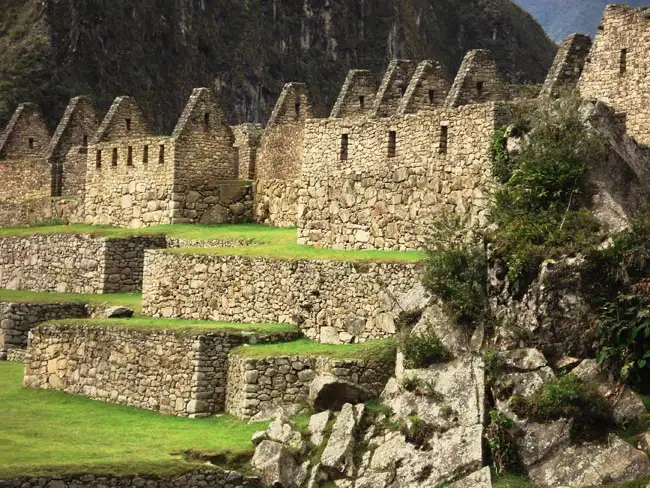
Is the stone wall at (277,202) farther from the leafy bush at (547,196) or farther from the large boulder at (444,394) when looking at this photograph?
the large boulder at (444,394)

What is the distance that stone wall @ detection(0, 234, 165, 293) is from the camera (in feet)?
161

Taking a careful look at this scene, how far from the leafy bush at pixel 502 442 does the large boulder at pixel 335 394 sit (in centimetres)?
368

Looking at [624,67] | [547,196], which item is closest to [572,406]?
[547,196]

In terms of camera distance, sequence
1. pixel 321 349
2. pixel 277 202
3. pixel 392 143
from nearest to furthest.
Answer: pixel 321 349, pixel 392 143, pixel 277 202

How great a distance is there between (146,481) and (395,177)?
395 inches

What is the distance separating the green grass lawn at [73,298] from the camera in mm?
45938

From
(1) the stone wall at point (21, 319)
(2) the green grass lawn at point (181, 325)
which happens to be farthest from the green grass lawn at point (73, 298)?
(2) the green grass lawn at point (181, 325)

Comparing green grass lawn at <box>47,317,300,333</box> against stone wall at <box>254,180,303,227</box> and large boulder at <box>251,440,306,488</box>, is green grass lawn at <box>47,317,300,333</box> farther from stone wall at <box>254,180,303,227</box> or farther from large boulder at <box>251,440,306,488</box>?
stone wall at <box>254,180,303,227</box>

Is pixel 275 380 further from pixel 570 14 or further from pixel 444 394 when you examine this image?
pixel 570 14

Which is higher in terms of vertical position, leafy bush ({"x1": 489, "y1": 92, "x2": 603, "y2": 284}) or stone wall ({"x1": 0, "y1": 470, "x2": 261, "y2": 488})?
leafy bush ({"x1": 489, "y1": 92, "x2": 603, "y2": 284})

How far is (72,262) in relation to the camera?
5081 cm

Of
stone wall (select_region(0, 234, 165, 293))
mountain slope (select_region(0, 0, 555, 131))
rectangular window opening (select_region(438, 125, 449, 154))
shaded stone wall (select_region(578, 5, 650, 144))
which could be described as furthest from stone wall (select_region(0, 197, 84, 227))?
mountain slope (select_region(0, 0, 555, 131))

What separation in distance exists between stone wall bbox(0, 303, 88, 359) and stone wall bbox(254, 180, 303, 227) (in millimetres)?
6061

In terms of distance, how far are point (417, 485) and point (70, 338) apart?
45.3 ft
